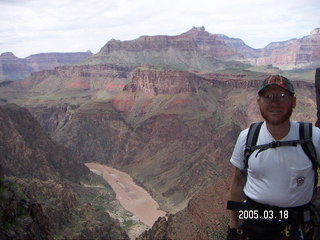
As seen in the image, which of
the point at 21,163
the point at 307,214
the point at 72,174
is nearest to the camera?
A: the point at 307,214

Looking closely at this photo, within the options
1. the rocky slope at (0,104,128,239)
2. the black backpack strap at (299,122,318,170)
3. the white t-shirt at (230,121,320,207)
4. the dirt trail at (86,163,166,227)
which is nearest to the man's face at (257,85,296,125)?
the white t-shirt at (230,121,320,207)

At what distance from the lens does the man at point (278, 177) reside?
22.5 feet

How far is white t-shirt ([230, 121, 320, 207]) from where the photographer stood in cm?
684

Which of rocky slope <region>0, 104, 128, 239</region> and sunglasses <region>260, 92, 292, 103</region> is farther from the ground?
sunglasses <region>260, 92, 292, 103</region>

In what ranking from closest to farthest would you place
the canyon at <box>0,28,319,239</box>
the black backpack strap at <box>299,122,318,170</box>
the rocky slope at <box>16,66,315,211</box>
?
the black backpack strap at <box>299,122,318,170</box>
the canyon at <box>0,28,319,239</box>
the rocky slope at <box>16,66,315,211</box>

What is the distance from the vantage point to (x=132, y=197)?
326ft

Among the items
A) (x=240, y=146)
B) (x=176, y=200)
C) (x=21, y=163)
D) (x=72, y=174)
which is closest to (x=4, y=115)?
(x=21, y=163)

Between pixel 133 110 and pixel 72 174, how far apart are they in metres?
58.7

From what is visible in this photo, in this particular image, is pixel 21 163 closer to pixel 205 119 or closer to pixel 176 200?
pixel 176 200

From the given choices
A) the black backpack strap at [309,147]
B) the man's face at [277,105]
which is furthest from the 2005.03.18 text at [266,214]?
the man's face at [277,105]

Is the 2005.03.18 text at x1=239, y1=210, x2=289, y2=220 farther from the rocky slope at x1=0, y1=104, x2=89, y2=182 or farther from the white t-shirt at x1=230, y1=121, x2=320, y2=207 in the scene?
the rocky slope at x1=0, y1=104, x2=89, y2=182

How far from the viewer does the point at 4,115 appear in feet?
316

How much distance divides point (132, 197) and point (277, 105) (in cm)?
9489

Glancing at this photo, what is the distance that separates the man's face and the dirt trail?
74.9m
